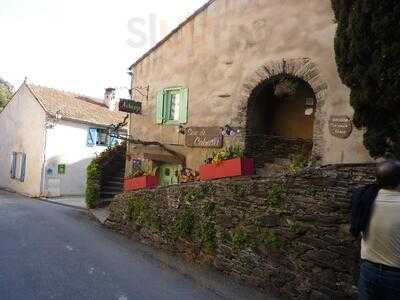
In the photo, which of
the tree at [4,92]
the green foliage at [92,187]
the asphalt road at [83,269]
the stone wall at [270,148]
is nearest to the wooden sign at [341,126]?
the stone wall at [270,148]

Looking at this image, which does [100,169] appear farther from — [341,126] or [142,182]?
[341,126]

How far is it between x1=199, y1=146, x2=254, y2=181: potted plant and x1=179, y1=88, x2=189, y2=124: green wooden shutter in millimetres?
3579

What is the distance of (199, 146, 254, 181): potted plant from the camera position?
969cm

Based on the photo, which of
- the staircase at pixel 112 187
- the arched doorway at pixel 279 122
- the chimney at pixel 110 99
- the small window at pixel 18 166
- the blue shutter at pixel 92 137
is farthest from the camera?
the chimney at pixel 110 99

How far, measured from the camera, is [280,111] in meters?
13.2

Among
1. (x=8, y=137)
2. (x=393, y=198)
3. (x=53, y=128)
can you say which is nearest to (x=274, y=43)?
(x=393, y=198)

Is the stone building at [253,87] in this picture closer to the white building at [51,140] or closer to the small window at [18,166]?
the white building at [51,140]

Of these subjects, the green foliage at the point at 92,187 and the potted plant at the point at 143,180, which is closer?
the potted plant at the point at 143,180

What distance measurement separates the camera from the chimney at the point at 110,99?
2897 cm

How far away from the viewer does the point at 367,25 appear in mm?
7676

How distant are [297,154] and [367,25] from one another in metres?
4.75

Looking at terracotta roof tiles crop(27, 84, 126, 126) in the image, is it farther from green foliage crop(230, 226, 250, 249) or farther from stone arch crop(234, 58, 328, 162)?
green foliage crop(230, 226, 250, 249)

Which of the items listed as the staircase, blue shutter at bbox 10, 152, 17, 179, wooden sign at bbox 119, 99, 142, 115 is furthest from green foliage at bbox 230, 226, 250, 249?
blue shutter at bbox 10, 152, 17, 179

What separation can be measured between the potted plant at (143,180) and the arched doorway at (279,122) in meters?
3.23
